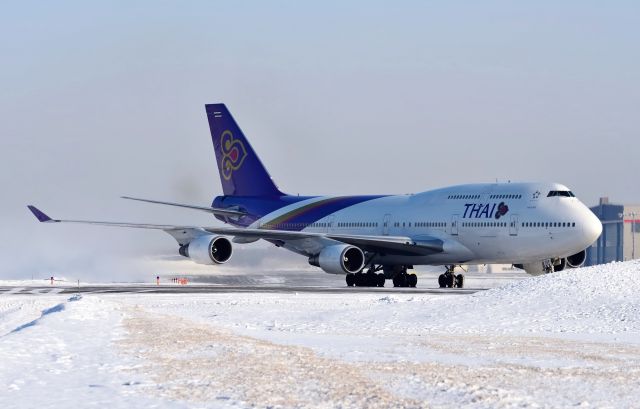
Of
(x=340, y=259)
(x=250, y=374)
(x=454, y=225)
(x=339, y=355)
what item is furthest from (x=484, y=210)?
(x=250, y=374)

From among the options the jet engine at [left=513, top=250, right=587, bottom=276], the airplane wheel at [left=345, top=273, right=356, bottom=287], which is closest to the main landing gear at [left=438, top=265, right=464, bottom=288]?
the jet engine at [left=513, top=250, right=587, bottom=276]

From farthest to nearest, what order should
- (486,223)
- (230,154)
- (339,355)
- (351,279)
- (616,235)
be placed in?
(616,235)
(230,154)
(351,279)
(486,223)
(339,355)

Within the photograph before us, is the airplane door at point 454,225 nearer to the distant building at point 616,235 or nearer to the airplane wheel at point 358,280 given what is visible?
the airplane wheel at point 358,280

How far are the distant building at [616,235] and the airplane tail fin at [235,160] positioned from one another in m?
46.7

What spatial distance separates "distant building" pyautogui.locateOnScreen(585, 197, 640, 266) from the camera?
3733 inches

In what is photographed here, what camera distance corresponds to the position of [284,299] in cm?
3316

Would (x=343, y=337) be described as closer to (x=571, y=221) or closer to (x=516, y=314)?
(x=516, y=314)

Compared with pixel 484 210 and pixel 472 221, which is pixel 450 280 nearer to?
pixel 472 221

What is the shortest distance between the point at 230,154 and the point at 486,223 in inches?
716

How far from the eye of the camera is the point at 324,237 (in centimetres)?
4591

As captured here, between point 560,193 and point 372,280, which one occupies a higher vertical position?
point 560,193

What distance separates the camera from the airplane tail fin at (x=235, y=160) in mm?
55594

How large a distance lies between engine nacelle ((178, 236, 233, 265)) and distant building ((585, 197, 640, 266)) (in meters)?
55.9

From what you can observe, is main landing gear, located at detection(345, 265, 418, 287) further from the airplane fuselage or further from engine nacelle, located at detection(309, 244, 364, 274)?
engine nacelle, located at detection(309, 244, 364, 274)
